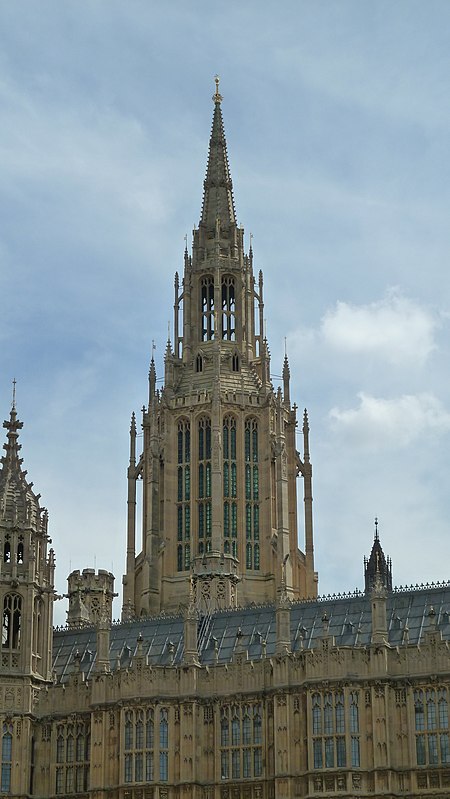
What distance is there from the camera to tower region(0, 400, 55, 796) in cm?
9381

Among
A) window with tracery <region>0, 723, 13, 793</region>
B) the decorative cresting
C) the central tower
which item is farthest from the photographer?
the central tower

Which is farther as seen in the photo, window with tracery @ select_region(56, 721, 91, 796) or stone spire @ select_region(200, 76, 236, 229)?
stone spire @ select_region(200, 76, 236, 229)

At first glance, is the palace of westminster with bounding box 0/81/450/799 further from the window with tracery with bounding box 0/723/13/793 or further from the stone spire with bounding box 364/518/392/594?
the stone spire with bounding box 364/518/392/594

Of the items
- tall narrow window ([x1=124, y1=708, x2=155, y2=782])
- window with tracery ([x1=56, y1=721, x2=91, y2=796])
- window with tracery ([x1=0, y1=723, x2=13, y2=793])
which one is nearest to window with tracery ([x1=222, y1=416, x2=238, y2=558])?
window with tracery ([x1=56, y1=721, x2=91, y2=796])

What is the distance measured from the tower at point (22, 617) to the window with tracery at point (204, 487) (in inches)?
1664

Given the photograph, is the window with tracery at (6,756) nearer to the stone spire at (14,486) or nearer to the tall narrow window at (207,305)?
the stone spire at (14,486)

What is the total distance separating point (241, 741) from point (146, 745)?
215 inches

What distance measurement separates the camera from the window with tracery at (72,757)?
93.1 m

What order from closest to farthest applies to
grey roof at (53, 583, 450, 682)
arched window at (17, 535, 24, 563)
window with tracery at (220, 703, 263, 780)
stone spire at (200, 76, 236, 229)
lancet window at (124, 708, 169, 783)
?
window with tracery at (220, 703, 263, 780) < lancet window at (124, 708, 169, 783) < grey roof at (53, 583, 450, 682) < arched window at (17, 535, 24, 563) < stone spire at (200, 76, 236, 229)

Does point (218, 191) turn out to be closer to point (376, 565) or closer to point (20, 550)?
point (376, 565)

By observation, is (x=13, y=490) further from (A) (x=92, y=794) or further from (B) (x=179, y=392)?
(B) (x=179, y=392)

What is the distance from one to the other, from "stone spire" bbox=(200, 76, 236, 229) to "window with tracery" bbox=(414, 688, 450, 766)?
7865 centimetres

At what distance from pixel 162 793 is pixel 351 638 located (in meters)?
13.8

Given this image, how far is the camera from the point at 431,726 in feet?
279
